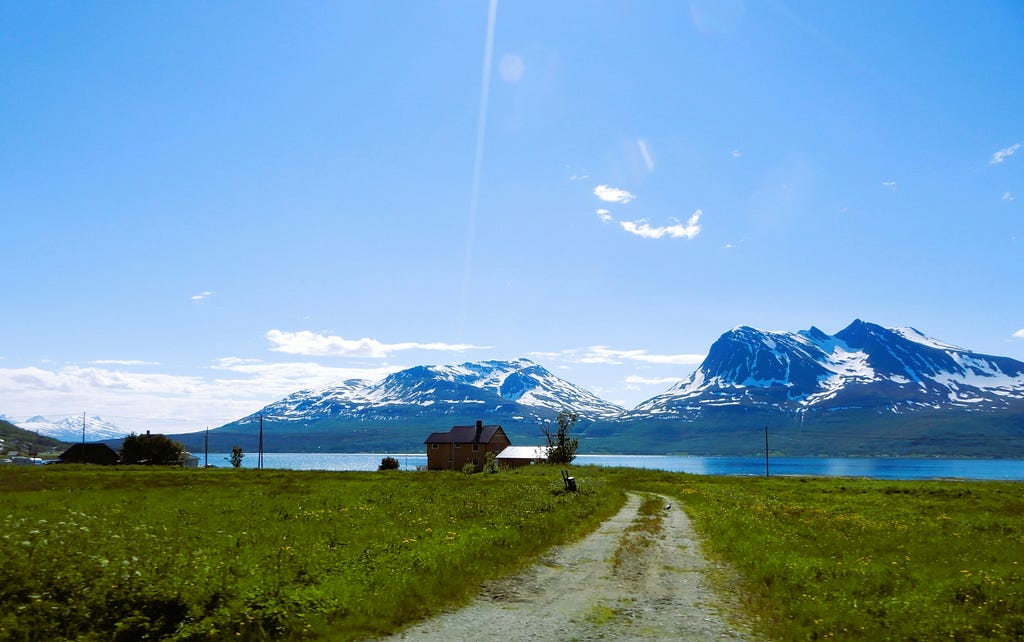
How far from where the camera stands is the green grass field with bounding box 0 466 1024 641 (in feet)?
43.0

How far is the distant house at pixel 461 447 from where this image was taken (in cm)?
15400

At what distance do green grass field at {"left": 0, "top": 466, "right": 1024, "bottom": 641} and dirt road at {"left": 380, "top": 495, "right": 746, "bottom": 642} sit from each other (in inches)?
39.1

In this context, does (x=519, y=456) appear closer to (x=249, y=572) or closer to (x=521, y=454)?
(x=521, y=454)

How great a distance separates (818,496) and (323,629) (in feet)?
185

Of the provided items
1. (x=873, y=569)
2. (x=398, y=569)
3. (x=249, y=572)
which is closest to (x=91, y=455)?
(x=249, y=572)

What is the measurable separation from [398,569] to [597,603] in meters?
5.90

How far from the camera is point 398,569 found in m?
18.5

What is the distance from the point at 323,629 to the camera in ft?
43.8

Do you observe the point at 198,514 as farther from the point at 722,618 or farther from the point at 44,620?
the point at 722,618

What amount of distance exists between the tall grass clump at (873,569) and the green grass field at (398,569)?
0.08 metres

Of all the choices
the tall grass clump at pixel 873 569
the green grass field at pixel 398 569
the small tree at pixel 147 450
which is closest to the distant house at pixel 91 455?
the small tree at pixel 147 450

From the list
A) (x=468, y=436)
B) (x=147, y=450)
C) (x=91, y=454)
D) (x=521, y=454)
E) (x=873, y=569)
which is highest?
(x=873, y=569)

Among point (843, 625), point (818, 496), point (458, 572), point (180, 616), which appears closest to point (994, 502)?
point (818, 496)

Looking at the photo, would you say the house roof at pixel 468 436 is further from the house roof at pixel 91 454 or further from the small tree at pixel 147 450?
the house roof at pixel 91 454
